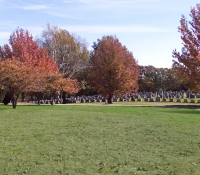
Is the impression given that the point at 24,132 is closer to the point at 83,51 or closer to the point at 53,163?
the point at 53,163

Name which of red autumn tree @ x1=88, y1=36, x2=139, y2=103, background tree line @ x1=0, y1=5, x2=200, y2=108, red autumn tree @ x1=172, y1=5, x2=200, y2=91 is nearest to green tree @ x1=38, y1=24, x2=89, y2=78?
background tree line @ x1=0, y1=5, x2=200, y2=108

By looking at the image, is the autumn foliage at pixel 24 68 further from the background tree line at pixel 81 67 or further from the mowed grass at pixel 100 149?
the mowed grass at pixel 100 149

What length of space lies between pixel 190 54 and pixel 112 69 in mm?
10367

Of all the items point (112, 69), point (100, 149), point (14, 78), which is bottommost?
point (100, 149)

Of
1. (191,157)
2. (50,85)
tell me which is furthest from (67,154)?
(50,85)

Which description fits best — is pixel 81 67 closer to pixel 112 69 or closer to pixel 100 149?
pixel 112 69

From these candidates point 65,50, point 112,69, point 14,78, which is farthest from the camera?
point 65,50

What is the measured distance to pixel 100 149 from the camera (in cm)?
815

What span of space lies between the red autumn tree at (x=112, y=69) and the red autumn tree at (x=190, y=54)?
8.72 meters

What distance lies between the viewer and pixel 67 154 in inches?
303

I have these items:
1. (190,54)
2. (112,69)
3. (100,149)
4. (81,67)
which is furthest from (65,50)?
(100,149)

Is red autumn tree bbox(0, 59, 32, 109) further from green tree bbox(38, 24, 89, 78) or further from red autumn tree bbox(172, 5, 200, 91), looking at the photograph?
green tree bbox(38, 24, 89, 78)

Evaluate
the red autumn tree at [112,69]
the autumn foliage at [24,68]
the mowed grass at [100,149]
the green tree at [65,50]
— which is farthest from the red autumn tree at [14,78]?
the green tree at [65,50]

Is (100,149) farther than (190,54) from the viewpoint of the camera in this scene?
No
